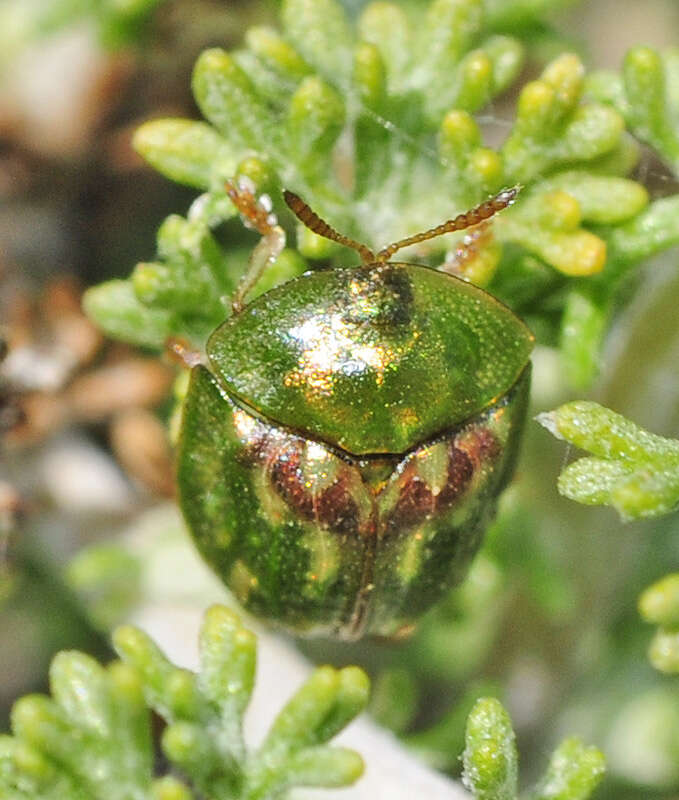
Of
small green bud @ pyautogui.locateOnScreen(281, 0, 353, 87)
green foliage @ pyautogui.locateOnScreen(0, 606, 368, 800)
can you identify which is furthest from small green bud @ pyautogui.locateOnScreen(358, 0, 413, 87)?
green foliage @ pyautogui.locateOnScreen(0, 606, 368, 800)

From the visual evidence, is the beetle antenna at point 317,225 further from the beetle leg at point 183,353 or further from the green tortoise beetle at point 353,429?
the beetle leg at point 183,353

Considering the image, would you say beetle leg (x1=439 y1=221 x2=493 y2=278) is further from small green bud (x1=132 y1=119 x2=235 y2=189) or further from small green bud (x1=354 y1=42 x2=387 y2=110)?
small green bud (x1=132 y1=119 x2=235 y2=189)

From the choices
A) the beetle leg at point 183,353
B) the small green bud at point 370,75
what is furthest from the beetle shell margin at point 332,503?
the small green bud at point 370,75

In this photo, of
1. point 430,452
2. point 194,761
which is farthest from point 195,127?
point 194,761

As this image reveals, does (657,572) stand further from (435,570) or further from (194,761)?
(194,761)

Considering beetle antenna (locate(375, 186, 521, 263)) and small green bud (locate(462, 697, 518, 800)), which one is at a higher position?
beetle antenna (locate(375, 186, 521, 263))

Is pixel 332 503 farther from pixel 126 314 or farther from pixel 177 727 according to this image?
pixel 126 314

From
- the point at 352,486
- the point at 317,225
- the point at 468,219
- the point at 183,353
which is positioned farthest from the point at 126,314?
the point at 468,219
